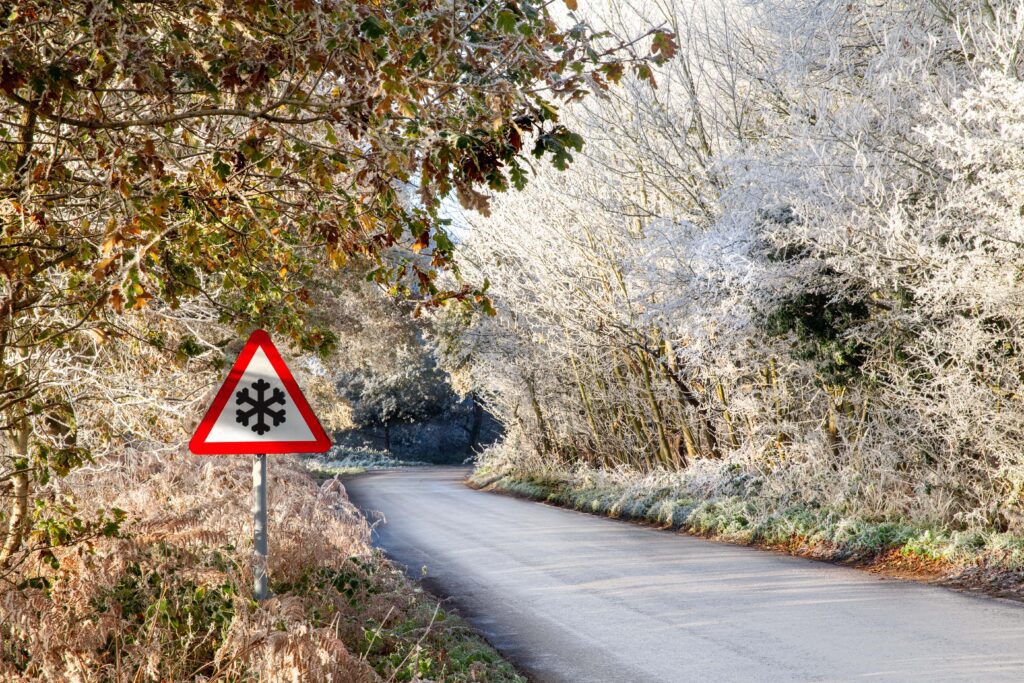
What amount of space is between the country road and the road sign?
2624 millimetres

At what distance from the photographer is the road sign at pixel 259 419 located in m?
5.89

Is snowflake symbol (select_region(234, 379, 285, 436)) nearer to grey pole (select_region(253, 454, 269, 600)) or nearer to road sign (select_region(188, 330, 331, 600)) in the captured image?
road sign (select_region(188, 330, 331, 600))

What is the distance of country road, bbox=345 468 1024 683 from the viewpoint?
273 inches

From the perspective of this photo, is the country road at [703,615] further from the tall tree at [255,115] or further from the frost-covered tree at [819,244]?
the tall tree at [255,115]

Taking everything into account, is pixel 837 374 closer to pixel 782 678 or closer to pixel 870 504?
pixel 870 504

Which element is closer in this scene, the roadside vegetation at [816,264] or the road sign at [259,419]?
the road sign at [259,419]

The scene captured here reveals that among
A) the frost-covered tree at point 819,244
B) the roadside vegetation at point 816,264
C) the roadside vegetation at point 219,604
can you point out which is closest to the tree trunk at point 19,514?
the roadside vegetation at point 219,604

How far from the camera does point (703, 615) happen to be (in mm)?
8773

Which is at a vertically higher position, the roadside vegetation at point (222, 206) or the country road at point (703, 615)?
the roadside vegetation at point (222, 206)

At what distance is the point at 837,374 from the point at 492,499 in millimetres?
13497

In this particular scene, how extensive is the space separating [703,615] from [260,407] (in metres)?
4.93

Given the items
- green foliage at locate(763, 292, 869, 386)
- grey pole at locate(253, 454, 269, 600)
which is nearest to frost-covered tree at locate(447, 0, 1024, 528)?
green foliage at locate(763, 292, 869, 386)

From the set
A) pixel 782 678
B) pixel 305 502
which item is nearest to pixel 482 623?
pixel 305 502

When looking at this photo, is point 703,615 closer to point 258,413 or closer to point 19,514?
point 258,413
